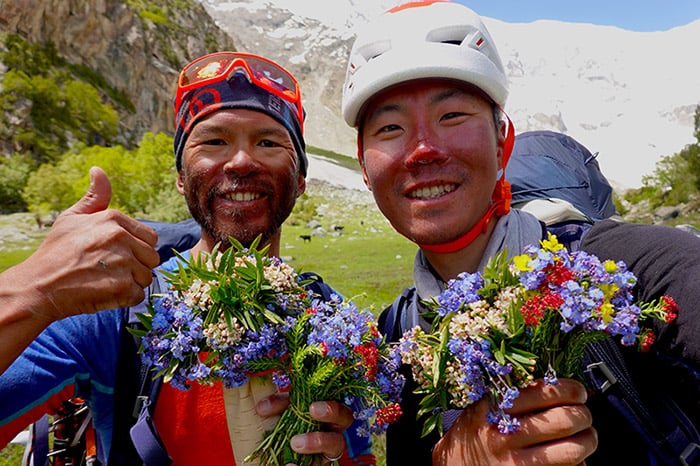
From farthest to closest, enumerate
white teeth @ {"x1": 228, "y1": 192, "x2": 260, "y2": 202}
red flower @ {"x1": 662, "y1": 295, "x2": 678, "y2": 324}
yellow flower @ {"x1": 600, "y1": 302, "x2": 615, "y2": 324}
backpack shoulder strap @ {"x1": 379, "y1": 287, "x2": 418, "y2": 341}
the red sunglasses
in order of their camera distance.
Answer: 1. the red sunglasses
2. white teeth @ {"x1": 228, "y1": 192, "x2": 260, "y2": 202}
3. backpack shoulder strap @ {"x1": 379, "y1": 287, "x2": 418, "y2": 341}
4. red flower @ {"x1": 662, "y1": 295, "x2": 678, "y2": 324}
5. yellow flower @ {"x1": 600, "y1": 302, "x2": 615, "y2": 324}

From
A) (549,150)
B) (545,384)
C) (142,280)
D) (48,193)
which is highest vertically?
(48,193)

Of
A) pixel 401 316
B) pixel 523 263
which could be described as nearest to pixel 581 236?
pixel 523 263

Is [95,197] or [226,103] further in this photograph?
[226,103]

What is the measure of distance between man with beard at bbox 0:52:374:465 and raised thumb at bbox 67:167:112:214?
2.57 feet

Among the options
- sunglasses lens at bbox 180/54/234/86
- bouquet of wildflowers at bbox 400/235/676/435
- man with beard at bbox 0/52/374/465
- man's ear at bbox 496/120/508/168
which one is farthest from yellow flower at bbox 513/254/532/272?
sunglasses lens at bbox 180/54/234/86

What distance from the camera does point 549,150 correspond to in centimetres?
512

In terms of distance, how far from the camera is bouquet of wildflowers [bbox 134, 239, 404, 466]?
2.51 metres

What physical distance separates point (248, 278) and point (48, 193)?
191 feet

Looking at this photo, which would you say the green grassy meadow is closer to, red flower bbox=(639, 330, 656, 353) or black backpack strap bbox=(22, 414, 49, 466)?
black backpack strap bbox=(22, 414, 49, 466)

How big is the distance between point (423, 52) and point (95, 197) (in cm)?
235

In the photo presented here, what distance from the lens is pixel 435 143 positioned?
10.6 feet

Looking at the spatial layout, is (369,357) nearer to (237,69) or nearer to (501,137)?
(501,137)

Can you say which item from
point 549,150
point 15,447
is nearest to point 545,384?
Answer: point 549,150

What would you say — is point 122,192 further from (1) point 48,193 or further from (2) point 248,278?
(2) point 248,278
